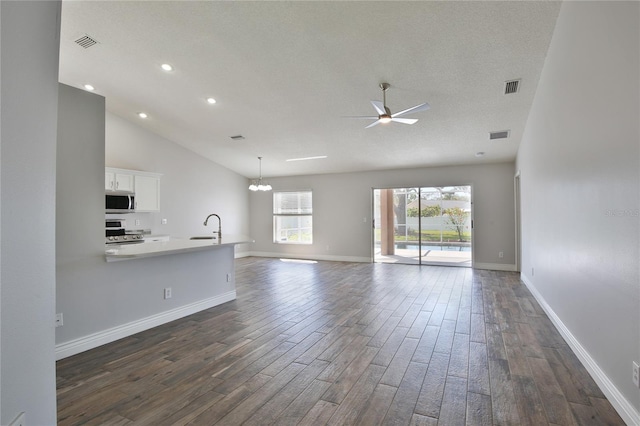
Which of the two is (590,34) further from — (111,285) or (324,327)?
(111,285)

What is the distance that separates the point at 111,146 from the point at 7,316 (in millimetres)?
5942

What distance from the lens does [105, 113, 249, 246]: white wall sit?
246 inches

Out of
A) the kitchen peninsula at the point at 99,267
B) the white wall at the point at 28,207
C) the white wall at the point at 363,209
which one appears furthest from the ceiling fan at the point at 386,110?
the white wall at the point at 363,209

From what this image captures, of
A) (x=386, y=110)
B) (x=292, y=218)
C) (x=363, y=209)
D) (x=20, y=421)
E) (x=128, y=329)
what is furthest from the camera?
(x=292, y=218)

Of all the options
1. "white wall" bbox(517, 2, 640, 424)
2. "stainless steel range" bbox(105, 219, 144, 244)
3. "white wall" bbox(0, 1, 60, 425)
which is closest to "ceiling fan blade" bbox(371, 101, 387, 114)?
"white wall" bbox(517, 2, 640, 424)

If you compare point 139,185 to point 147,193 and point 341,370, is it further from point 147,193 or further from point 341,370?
point 341,370

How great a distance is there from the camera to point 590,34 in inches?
92.2

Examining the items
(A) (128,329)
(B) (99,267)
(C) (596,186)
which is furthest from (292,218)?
(C) (596,186)

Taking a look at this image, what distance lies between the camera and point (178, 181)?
7.34 m

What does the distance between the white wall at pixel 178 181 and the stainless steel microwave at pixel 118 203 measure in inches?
24.4

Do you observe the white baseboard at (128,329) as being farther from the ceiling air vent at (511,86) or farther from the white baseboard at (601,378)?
the ceiling air vent at (511,86)

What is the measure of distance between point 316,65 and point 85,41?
279cm

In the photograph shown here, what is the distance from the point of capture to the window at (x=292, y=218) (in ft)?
30.0

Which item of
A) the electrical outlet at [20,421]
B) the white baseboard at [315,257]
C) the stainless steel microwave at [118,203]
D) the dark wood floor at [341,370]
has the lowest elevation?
the dark wood floor at [341,370]
